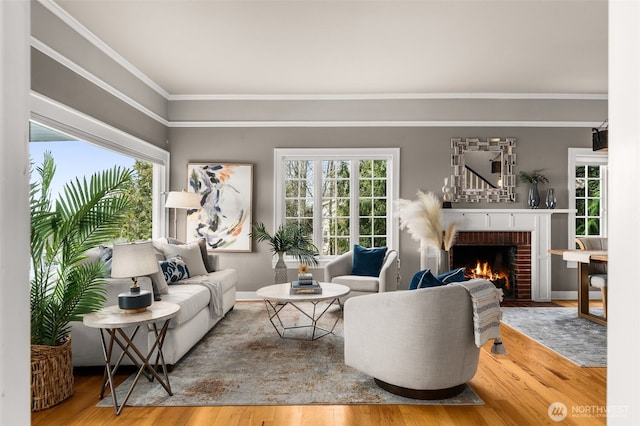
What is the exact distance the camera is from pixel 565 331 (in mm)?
4113

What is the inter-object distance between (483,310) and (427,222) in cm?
281

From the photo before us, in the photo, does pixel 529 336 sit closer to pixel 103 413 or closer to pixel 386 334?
pixel 386 334

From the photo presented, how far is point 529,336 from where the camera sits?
13.0ft

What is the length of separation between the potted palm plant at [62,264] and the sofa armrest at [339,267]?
272cm

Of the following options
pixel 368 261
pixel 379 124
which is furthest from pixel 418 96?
pixel 368 261

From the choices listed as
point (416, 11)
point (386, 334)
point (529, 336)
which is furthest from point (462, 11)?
point (529, 336)

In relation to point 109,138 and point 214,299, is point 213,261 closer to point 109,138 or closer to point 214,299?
point 214,299

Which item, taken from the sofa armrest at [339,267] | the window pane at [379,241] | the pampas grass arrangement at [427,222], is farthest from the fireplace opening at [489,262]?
the sofa armrest at [339,267]

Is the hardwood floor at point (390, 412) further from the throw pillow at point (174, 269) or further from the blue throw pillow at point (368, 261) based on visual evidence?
the blue throw pillow at point (368, 261)

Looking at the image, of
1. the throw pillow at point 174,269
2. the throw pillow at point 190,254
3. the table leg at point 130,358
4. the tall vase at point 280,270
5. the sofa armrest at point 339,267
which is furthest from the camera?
the tall vase at point 280,270

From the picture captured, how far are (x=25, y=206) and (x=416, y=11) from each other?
350cm

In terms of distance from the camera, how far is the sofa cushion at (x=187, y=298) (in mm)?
3133

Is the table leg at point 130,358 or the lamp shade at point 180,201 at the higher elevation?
the lamp shade at point 180,201

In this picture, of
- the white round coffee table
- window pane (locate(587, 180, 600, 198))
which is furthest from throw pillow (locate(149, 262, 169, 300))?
window pane (locate(587, 180, 600, 198))
